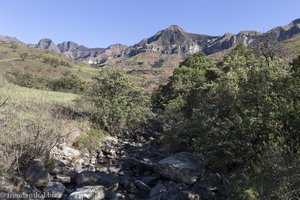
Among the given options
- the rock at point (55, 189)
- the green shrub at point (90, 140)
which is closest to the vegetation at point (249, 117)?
the rock at point (55, 189)

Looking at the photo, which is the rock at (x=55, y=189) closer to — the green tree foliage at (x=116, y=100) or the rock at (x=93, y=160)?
the rock at (x=93, y=160)

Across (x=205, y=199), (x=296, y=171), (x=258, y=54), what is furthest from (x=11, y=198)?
(x=258, y=54)

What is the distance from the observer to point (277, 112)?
12.1m

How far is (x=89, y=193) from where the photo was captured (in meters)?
11.8

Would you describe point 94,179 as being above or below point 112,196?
above

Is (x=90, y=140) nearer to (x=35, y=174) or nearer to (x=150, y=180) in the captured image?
(x=150, y=180)

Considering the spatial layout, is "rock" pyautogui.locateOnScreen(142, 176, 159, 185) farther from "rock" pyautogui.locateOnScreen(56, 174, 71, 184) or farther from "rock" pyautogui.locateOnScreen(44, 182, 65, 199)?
"rock" pyautogui.locateOnScreen(44, 182, 65, 199)

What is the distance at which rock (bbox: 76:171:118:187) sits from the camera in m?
13.3

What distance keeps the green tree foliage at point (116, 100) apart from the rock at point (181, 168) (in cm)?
885

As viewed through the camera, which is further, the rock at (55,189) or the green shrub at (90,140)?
the green shrub at (90,140)

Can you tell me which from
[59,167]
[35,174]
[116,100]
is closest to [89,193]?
[35,174]

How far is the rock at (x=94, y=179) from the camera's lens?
43.8 feet

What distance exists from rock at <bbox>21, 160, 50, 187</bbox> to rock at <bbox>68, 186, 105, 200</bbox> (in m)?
1.41

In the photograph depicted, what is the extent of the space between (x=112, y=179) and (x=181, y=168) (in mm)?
2836
